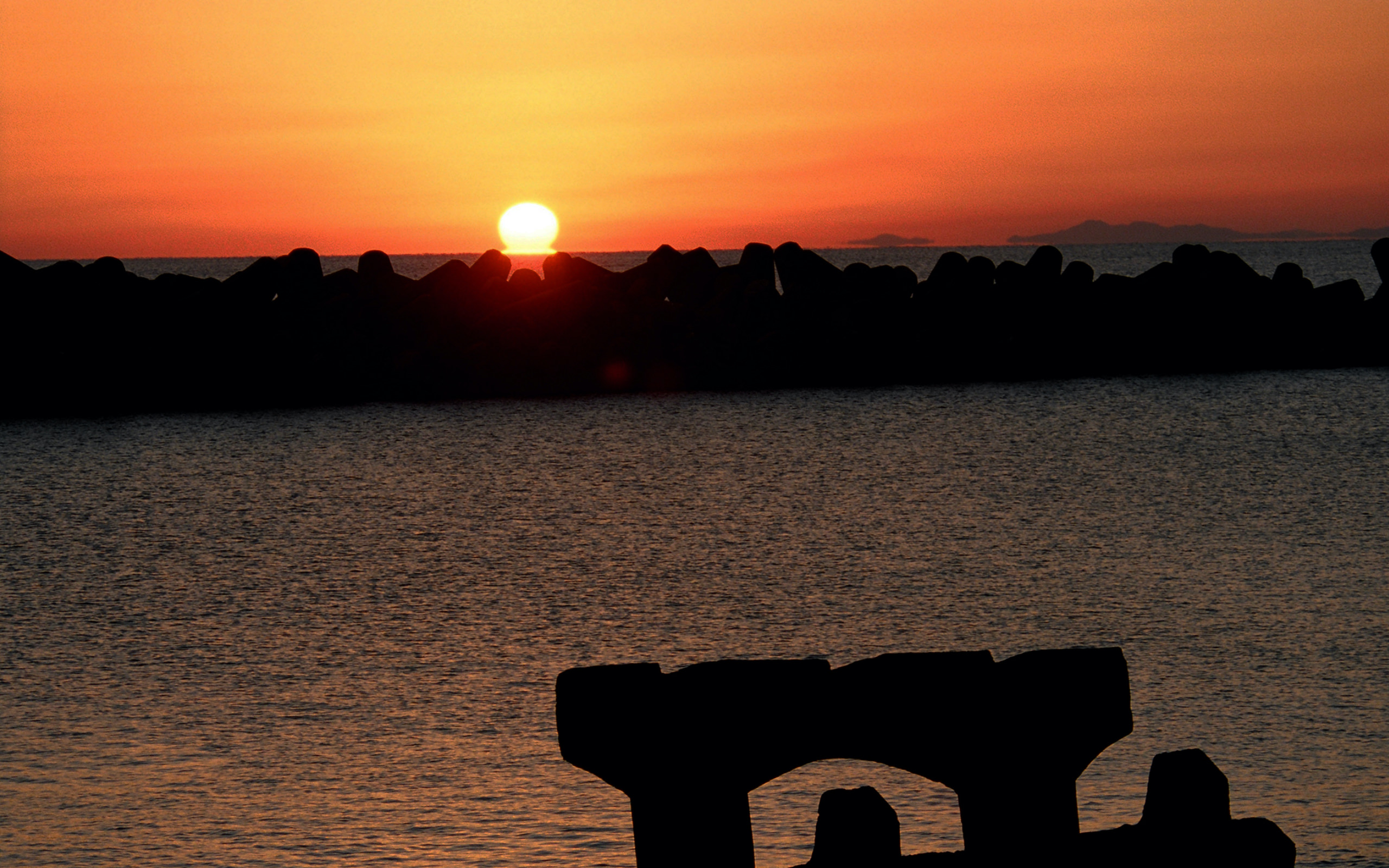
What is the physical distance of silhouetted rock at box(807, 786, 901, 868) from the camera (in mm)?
3697

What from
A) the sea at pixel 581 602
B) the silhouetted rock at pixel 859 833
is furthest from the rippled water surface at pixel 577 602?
the silhouetted rock at pixel 859 833

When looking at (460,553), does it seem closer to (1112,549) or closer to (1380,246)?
(1112,549)

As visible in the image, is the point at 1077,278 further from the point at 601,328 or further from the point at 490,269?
the point at 490,269

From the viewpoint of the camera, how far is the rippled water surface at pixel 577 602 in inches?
363

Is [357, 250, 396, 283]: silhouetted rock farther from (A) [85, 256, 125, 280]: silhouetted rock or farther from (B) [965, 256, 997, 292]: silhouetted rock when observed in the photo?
(B) [965, 256, 997, 292]: silhouetted rock

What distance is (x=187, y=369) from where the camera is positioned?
44.6 m

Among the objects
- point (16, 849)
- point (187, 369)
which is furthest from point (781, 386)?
point (16, 849)

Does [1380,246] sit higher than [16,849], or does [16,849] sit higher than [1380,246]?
[1380,246]

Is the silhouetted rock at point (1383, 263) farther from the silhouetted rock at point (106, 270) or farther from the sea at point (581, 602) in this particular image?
the silhouetted rock at point (106, 270)

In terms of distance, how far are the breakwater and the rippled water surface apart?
5.67 m

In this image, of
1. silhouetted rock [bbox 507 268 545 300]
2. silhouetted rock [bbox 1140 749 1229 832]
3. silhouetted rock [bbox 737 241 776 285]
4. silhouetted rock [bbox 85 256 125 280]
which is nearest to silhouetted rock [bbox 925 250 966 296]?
silhouetted rock [bbox 737 241 776 285]

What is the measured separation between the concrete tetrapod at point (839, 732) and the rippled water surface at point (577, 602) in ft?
15.6

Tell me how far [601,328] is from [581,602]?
29.8 m

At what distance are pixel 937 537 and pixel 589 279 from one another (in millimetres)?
26730
